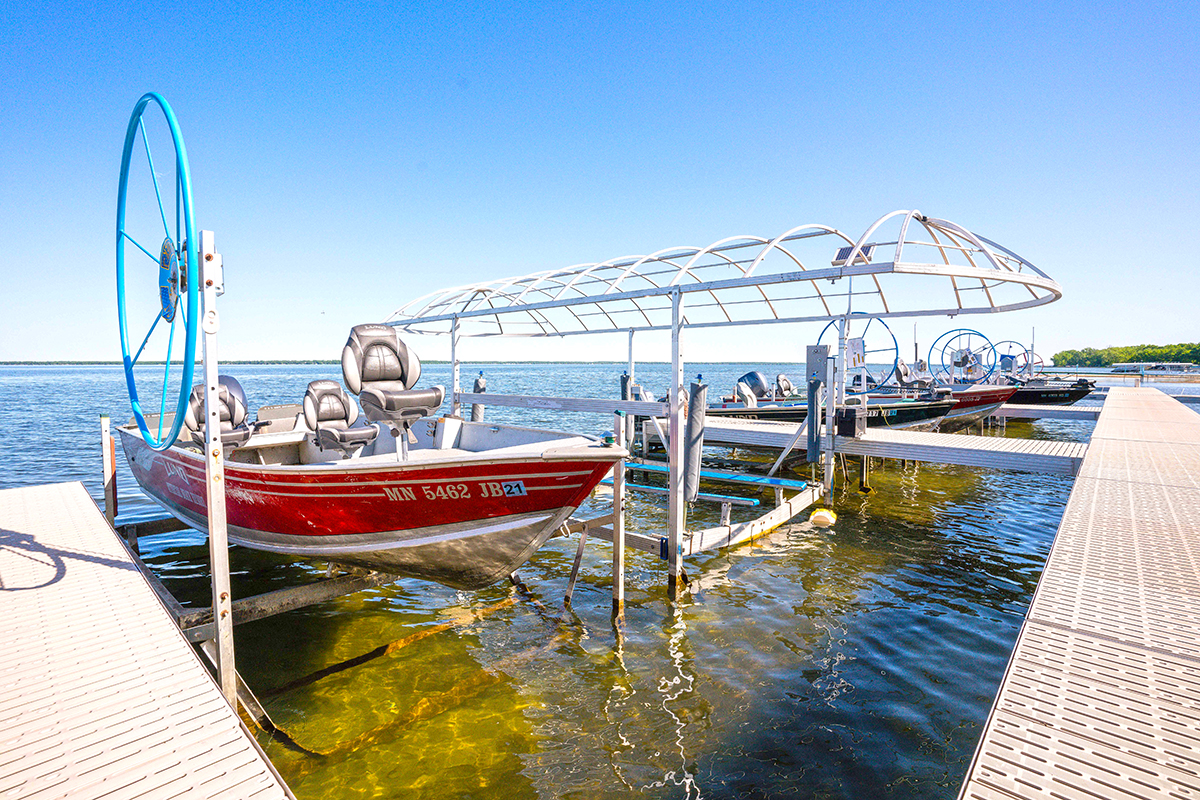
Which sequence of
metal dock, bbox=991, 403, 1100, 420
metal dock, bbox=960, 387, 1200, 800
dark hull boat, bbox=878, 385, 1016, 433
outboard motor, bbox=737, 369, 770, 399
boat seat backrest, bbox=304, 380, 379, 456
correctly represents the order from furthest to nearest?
1. dark hull boat, bbox=878, 385, 1016, 433
2. metal dock, bbox=991, 403, 1100, 420
3. outboard motor, bbox=737, 369, 770, 399
4. boat seat backrest, bbox=304, 380, 379, 456
5. metal dock, bbox=960, 387, 1200, 800

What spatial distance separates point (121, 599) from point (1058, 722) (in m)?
5.25

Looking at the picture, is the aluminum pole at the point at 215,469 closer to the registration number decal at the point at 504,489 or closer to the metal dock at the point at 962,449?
the registration number decal at the point at 504,489

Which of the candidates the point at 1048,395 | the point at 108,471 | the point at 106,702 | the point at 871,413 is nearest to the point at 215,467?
the point at 106,702

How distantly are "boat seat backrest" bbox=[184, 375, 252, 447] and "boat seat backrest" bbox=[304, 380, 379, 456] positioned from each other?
792mm

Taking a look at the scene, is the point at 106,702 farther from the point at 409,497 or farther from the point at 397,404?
the point at 397,404

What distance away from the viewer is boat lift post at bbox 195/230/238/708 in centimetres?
379

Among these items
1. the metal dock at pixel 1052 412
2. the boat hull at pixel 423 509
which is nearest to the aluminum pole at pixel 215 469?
the boat hull at pixel 423 509

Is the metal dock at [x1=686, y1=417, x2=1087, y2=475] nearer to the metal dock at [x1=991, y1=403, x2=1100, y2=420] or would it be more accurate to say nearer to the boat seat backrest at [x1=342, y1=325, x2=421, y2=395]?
the boat seat backrest at [x1=342, y1=325, x2=421, y2=395]

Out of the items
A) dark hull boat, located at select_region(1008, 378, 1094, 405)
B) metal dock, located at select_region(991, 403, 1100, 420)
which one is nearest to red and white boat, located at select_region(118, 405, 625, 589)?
metal dock, located at select_region(991, 403, 1100, 420)

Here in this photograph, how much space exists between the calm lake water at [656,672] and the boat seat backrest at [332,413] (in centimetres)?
180

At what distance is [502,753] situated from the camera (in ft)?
13.0

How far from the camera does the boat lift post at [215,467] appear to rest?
379cm

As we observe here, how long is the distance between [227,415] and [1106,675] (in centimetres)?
904

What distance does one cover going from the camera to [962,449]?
9.77 metres
